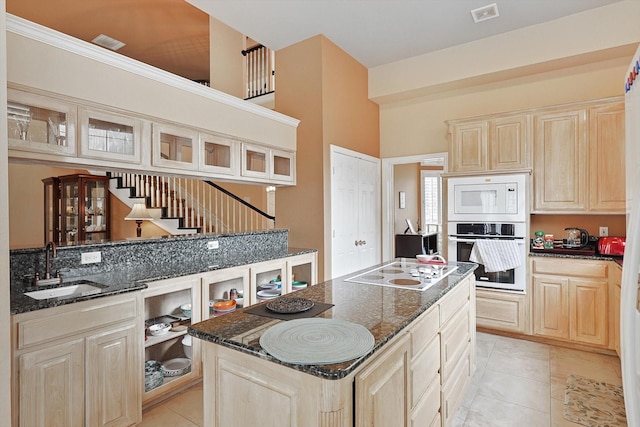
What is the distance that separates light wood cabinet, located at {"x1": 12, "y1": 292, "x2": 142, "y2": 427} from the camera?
165 centimetres

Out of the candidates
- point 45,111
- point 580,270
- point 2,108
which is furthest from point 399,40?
point 2,108

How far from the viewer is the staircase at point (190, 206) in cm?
511

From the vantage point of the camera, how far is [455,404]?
2.18 meters

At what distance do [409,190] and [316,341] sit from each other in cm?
728

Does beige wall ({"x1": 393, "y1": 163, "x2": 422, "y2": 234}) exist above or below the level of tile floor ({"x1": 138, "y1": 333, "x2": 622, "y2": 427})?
above

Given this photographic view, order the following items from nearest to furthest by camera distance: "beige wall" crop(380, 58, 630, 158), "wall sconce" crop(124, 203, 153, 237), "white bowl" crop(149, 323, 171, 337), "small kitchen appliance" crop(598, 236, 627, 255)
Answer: "white bowl" crop(149, 323, 171, 337)
"small kitchen appliance" crop(598, 236, 627, 255)
"beige wall" crop(380, 58, 630, 158)
"wall sconce" crop(124, 203, 153, 237)

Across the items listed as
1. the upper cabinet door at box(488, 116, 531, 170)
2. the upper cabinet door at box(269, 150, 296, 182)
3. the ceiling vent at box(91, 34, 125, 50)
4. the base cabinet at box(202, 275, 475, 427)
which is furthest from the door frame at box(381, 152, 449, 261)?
the ceiling vent at box(91, 34, 125, 50)

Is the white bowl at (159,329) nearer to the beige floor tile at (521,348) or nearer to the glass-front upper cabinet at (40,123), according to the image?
the glass-front upper cabinet at (40,123)

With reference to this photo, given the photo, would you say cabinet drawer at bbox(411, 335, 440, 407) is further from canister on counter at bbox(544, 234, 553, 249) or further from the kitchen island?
canister on counter at bbox(544, 234, 553, 249)

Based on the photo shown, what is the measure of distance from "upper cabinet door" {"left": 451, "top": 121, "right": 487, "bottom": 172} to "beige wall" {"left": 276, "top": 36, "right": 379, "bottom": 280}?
127 centimetres

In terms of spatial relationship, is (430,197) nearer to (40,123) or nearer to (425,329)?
(425,329)

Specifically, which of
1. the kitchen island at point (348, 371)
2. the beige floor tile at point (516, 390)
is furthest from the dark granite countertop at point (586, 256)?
the kitchen island at point (348, 371)

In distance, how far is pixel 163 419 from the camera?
7.35 feet

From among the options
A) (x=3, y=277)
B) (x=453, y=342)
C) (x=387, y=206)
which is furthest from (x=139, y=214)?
(x=453, y=342)
